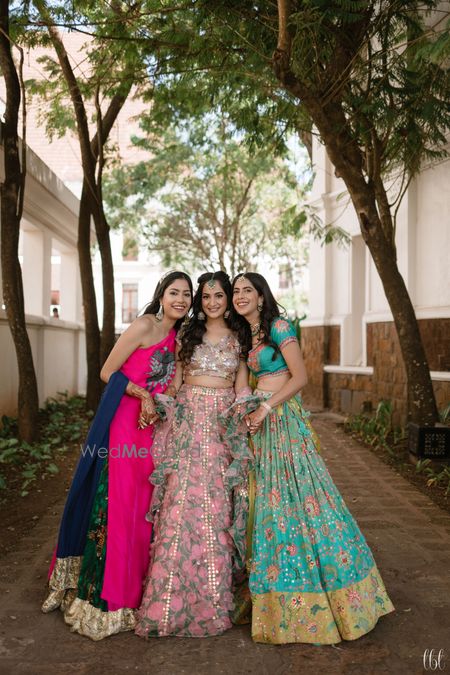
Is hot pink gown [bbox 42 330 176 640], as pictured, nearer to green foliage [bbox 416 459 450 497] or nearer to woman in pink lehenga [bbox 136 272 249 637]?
woman in pink lehenga [bbox 136 272 249 637]

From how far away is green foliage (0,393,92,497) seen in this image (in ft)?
21.9

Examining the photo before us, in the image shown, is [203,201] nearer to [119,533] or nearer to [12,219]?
[12,219]

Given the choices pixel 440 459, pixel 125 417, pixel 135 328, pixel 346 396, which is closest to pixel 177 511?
pixel 125 417

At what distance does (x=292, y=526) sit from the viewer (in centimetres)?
331

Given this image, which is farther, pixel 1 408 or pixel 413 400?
pixel 1 408

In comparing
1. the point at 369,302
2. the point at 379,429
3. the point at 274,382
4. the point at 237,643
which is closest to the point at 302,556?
the point at 237,643

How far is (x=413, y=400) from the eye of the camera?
703cm

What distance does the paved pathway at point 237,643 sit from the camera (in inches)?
116

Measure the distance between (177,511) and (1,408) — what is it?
18.4 feet

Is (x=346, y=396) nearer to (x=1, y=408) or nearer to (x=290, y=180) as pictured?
(x=1, y=408)

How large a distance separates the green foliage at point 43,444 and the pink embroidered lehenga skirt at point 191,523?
9.82 feet

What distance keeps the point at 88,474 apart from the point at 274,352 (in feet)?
3.81

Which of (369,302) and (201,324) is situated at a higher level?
(369,302)

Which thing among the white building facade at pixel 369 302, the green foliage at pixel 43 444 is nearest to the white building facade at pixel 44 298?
the green foliage at pixel 43 444
